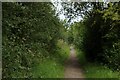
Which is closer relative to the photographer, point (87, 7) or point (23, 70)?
point (23, 70)

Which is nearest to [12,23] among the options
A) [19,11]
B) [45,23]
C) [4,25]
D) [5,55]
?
[4,25]

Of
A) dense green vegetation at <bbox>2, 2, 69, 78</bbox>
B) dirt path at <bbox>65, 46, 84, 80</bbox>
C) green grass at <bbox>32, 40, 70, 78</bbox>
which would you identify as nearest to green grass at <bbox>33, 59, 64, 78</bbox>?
green grass at <bbox>32, 40, 70, 78</bbox>

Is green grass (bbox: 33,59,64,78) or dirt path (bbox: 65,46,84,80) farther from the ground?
dirt path (bbox: 65,46,84,80)

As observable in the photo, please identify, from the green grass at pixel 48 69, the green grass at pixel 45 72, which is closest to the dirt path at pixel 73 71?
the green grass at pixel 48 69

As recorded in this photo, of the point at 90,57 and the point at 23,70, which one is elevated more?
the point at 90,57

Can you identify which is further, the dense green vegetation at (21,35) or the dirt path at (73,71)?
the dirt path at (73,71)

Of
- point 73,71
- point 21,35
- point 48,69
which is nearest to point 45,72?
point 48,69

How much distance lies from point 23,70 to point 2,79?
0.87 m

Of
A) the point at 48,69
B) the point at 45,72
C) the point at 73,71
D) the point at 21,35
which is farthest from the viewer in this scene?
the point at 73,71

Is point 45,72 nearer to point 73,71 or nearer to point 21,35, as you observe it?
point 21,35

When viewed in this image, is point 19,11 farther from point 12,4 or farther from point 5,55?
point 5,55

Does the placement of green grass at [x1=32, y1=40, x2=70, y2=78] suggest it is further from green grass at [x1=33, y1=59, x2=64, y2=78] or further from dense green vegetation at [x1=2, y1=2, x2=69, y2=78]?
dense green vegetation at [x1=2, y1=2, x2=69, y2=78]

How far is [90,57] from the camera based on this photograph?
2373cm

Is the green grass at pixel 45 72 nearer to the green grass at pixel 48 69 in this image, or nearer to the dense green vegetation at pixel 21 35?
the green grass at pixel 48 69
